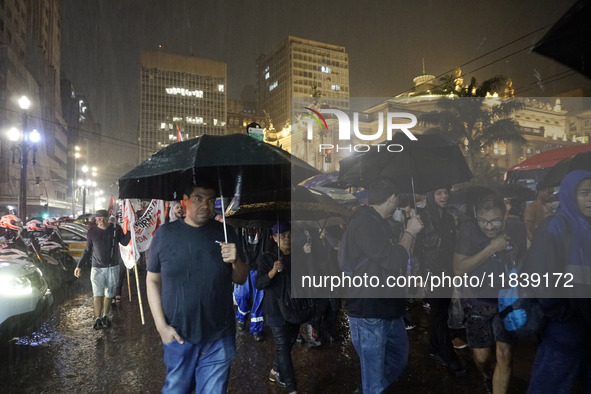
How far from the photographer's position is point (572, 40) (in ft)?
7.78

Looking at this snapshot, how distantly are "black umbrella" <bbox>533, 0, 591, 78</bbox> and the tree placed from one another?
2263 centimetres

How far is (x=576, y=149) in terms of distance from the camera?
7.34m

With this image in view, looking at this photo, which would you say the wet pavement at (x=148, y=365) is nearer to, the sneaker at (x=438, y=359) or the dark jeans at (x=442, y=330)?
the sneaker at (x=438, y=359)

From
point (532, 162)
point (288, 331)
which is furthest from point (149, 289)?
point (532, 162)


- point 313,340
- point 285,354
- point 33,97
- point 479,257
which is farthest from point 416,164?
point 33,97

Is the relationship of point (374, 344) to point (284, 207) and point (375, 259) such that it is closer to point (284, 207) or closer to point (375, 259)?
point (375, 259)

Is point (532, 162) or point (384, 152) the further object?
point (532, 162)

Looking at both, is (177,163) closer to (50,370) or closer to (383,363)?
(383,363)

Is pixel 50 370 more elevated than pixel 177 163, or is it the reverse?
pixel 177 163

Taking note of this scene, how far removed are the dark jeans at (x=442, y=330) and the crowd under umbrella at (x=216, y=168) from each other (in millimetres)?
2447

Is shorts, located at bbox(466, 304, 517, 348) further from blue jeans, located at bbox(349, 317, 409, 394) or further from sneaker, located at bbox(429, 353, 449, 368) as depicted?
sneaker, located at bbox(429, 353, 449, 368)

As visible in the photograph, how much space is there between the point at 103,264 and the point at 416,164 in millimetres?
5752

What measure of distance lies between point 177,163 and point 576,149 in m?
7.92

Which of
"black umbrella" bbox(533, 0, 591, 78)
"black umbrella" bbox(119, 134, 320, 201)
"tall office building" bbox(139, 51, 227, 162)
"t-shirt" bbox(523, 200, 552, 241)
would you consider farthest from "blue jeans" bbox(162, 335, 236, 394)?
"tall office building" bbox(139, 51, 227, 162)
